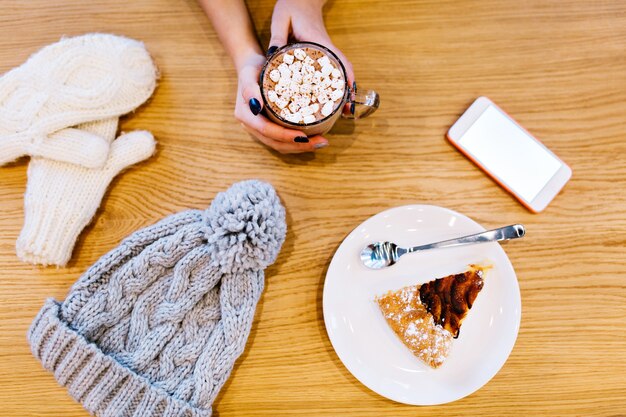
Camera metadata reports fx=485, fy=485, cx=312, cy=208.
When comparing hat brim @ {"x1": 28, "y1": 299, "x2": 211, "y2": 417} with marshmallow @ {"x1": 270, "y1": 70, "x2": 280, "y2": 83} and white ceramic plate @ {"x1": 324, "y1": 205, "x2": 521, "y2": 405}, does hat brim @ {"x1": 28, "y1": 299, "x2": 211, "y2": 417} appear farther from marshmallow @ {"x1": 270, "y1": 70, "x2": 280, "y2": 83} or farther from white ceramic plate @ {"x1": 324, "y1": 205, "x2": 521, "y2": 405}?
marshmallow @ {"x1": 270, "y1": 70, "x2": 280, "y2": 83}

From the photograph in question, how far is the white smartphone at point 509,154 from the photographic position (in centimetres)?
92

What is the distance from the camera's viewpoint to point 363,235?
0.88 metres

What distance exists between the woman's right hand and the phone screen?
31 centimetres

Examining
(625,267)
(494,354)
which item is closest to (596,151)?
(625,267)

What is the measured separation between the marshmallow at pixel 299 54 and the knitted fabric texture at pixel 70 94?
1.14 feet

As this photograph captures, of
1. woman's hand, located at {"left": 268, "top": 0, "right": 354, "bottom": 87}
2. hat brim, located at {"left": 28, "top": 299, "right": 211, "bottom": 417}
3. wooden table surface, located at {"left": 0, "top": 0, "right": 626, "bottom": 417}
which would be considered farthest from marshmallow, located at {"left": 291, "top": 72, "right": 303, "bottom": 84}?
hat brim, located at {"left": 28, "top": 299, "right": 211, "bottom": 417}

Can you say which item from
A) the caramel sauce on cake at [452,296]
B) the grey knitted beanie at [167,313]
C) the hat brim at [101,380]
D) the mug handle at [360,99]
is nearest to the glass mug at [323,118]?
the mug handle at [360,99]

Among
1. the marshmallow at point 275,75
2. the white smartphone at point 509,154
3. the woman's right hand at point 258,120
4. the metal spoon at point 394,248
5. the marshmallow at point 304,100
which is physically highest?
the marshmallow at point 275,75

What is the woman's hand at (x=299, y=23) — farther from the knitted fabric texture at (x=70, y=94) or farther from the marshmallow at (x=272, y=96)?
the knitted fabric texture at (x=70, y=94)

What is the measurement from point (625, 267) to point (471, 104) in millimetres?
429

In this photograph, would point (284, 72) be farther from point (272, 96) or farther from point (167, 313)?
point (167, 313)

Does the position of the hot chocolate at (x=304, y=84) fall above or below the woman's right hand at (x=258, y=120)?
above

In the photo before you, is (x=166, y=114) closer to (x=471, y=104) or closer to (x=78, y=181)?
(x=78, y=181)

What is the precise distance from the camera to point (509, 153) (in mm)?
927
